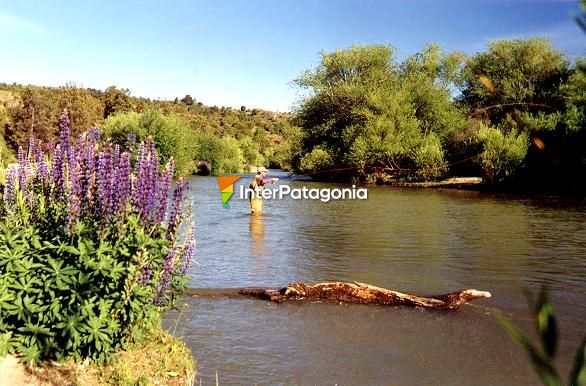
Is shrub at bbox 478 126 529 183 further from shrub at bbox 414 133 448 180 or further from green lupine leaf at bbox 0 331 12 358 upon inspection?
green lupine leaf at bbox 0 331 12 358

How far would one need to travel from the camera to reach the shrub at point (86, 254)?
4.93 metres

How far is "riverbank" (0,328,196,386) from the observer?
4930 mm

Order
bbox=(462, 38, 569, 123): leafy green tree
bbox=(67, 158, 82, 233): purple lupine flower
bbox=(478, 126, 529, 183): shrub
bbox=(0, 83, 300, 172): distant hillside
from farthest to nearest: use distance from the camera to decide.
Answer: bbox=(0, 83, 300, 172): distant hillside
bbox=(462, 38, 569, 123): leafy green tree
bbox=(478, 126, 529, 183): shrub
bbox=(67, 158, 82, 233): purple lupine flower

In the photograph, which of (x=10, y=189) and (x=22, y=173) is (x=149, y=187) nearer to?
(x=10, y=189)

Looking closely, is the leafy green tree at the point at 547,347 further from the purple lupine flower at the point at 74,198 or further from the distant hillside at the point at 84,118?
the distant hillside at the point at 84,118

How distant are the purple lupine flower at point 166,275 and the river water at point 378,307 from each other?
14.3 inches

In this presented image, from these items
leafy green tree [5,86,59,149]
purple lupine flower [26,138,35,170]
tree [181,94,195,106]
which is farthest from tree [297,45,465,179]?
tree [181,94,195,106]

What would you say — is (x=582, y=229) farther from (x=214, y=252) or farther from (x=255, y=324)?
(x=255, y=324)

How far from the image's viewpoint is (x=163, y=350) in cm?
598

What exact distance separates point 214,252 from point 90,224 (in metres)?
10.5

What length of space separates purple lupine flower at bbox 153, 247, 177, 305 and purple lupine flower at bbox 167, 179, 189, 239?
197mm

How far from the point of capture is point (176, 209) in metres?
5.68

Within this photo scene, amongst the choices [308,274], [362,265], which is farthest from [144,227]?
[362,265]

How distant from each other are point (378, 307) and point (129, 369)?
5.66 meters
